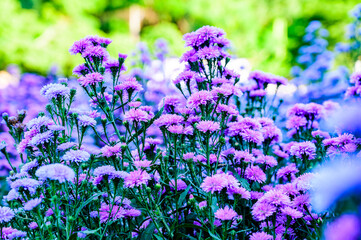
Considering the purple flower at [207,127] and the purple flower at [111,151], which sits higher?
the purple flower at [111,151]

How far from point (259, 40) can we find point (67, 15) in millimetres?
8348

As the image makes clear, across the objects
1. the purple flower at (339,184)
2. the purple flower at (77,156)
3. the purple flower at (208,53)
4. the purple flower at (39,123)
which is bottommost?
the purple flower at (339,184)

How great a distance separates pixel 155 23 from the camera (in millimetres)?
16906

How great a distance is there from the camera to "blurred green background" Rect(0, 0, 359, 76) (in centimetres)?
1220

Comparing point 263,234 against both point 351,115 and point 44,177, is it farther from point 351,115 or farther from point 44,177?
point 44,177

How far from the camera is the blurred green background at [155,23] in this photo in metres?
12.2

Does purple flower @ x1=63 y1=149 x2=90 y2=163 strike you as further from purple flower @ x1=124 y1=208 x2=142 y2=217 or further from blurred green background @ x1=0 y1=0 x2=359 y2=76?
blurred green background @ x1=0 y1=0 x2=359 y2=76

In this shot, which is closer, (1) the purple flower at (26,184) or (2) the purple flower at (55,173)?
(2) the purple flower at (55,173)

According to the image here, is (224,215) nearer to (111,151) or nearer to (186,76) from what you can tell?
(111,151)

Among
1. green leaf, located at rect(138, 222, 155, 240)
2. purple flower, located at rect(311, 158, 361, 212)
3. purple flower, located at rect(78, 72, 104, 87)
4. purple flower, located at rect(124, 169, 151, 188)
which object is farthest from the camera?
purple flower, located at rect(78, 72, 104, 87)

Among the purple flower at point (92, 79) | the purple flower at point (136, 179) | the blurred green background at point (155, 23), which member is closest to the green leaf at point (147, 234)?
the purple flower at point (136, 179)

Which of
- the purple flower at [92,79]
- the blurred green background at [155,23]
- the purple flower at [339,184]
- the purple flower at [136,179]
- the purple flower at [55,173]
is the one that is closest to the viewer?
the purple flower at [339,184]

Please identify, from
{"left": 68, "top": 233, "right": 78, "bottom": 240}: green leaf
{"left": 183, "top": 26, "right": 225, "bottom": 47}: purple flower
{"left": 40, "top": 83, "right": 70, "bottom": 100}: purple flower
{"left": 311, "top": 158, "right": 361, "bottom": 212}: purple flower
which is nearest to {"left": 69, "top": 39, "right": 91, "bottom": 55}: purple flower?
{"left": 40, "top": 83, "right": 70, "bottom": 100}: purple flower

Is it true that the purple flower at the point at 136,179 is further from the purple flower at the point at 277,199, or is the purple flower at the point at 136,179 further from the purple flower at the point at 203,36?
the purple flower at the point at 203,36
